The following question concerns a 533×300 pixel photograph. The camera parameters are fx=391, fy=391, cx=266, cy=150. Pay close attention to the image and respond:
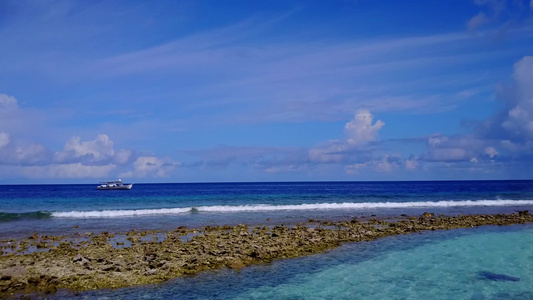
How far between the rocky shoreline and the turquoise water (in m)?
0.91

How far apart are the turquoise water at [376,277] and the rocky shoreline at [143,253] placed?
0.91m

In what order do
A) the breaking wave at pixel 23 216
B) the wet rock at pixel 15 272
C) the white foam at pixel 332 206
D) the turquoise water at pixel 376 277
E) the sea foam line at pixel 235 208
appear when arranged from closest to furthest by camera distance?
the turquoise water at pixel 376 277
the wet rock at pixel 15 272
the breaking wave at pixel 23 216
the sea foam line at pixel 235 208
the white foam at pixel 332 206

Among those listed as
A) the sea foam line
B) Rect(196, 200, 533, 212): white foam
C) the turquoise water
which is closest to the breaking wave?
the sea foam line

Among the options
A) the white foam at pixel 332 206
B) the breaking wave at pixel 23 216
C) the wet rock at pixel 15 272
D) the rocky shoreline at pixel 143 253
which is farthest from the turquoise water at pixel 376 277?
the breaking wave at pixel 23 216

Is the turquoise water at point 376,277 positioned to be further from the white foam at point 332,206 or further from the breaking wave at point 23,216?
the breaking wave at point 23,216

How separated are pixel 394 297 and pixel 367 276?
103 inches

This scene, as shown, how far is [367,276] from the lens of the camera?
654 inches

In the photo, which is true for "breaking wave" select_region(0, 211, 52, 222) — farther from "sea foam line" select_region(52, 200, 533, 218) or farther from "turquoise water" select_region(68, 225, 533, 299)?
"turquoise water" select_region(68, 225, 533, 299)

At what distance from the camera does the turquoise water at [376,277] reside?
46.3 ft

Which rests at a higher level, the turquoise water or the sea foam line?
the sea foam line

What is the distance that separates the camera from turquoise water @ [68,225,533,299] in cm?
1412

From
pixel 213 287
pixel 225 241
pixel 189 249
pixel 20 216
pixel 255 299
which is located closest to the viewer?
pixel 255 299

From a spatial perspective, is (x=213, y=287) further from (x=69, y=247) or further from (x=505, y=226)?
(x=505, y=226)

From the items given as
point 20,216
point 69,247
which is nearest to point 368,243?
point 69,247
